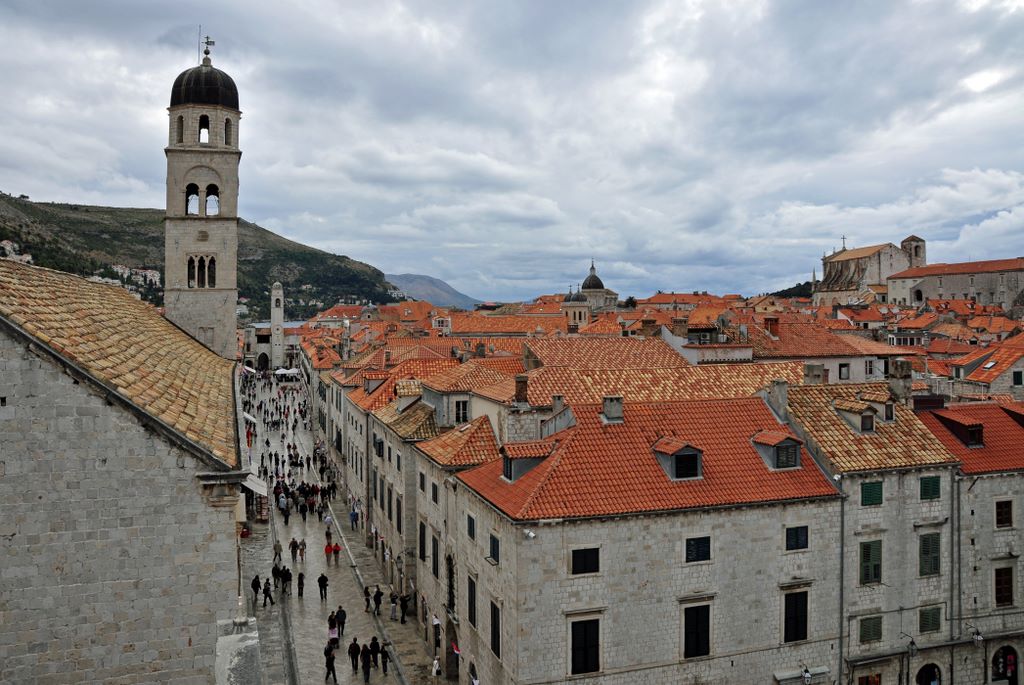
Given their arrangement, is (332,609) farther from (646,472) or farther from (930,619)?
(930,619)

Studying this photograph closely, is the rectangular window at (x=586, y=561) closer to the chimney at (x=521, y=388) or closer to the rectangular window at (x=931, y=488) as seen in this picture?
the chimney at (x=521, y=388)

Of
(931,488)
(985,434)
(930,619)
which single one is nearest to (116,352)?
(931,488)

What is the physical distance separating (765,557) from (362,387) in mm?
29385

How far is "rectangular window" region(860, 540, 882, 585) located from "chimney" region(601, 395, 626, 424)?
8.22 m

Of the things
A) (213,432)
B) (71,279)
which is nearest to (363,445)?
(71,279)

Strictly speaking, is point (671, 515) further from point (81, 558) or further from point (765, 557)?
point (81, 558)

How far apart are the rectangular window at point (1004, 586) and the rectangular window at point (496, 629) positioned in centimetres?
1700

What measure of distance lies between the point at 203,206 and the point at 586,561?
23.3 metres

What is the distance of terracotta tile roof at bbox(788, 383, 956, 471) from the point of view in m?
23.9

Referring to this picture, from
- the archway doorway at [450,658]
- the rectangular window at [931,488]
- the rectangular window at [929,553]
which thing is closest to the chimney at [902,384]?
the rectangular window at [931,488]

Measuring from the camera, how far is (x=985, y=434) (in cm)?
2770

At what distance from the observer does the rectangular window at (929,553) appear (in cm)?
2434

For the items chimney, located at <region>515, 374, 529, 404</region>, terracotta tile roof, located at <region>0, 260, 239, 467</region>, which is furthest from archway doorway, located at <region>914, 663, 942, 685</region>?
terracotta tile roof, located at <region>0, 260, 239, 467</region>

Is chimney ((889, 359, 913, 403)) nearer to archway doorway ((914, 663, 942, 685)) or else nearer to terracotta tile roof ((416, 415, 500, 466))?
archway doorway ((914, 663, 942, 685))
